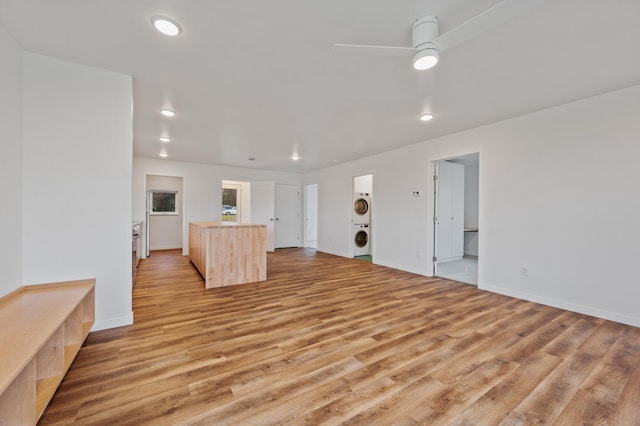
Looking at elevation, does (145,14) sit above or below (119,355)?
above

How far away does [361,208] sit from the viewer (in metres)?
6.80

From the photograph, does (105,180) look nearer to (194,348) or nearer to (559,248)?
(194,348)

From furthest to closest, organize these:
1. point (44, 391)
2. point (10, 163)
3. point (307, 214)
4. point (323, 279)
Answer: point (307, 214), point (323, 279), point (10, 163), point (44, 391)

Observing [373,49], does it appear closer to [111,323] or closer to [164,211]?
[111,323]

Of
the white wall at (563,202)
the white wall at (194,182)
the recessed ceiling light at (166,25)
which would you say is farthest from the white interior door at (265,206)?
the recessed ceiling light at (166,25)

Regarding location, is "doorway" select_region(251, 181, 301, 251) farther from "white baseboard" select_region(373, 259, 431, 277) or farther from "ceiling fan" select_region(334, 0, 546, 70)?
"ceiling fan" select_region(334, 0, 546, 70)

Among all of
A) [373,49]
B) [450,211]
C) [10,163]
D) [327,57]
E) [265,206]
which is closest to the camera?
[373,49]

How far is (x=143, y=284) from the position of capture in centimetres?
392

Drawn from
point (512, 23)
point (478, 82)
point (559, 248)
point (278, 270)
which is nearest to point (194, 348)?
point (278, 270)

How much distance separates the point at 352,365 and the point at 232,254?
2688mm

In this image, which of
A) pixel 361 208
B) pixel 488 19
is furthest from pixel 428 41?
pixel 361 208

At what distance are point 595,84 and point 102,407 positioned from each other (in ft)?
15.7

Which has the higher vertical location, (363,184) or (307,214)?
(363,184)

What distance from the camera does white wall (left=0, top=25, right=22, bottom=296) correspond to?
186 centimetres
